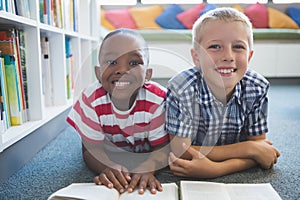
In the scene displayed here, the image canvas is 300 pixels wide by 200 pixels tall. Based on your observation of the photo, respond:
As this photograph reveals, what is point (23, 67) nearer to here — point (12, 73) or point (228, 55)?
point (12, 73)

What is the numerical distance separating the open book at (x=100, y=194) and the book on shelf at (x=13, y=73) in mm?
313

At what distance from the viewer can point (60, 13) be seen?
122cm

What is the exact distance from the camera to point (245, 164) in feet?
2.58

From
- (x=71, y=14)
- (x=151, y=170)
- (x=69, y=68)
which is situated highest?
(x=71, y=14)

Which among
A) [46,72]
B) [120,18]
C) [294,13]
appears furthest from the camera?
[294,13]

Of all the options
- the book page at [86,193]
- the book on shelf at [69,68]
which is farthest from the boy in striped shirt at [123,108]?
the book on shelf at [69,68]

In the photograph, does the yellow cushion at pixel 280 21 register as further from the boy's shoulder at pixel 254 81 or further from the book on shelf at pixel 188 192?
the book on shelf at pixel 188 192

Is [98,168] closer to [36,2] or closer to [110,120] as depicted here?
[110,120]

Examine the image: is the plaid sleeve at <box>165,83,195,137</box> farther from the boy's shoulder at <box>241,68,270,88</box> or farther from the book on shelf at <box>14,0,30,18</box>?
the book on shelf at <box>14,0,30,18</box>

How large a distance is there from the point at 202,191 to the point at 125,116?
29cm

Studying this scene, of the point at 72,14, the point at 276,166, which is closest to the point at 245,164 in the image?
the point at 276,166

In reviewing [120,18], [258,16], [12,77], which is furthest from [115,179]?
[258,16]

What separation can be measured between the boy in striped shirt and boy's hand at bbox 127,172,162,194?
0.04 meters

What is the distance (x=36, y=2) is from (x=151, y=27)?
1.92 meters
